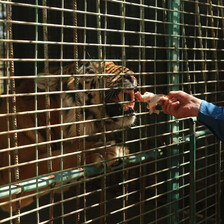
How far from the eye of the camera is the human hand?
176 cm

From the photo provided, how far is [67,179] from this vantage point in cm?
175

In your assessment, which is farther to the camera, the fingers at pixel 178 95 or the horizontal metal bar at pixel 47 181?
the fingers at pixel 178 95

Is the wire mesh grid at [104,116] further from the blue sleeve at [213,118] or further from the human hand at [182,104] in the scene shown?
the blue sleeve at [213,118]

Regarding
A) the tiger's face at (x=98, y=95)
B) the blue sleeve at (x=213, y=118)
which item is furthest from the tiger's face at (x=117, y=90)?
the blue sleeve at (x=213, y=118)

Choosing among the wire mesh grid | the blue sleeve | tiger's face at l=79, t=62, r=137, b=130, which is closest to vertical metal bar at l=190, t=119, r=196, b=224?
the wire mesh grid

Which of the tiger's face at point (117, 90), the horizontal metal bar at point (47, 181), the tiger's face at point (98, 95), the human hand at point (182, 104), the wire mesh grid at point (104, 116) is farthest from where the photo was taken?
the tiger's face at point (98, 95)

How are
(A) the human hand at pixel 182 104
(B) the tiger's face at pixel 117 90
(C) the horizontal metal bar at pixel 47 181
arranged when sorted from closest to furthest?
(C) the horizontal metal bar at pixel 47 181 → (A) the human hand at pixel 182 104 → (B) the tiger's face at pixel 117 90

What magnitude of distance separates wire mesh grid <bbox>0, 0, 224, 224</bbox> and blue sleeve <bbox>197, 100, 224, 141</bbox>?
1.52 ft

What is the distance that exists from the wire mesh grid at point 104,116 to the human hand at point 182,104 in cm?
25

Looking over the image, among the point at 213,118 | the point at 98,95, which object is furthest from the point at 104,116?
the point at 98,95

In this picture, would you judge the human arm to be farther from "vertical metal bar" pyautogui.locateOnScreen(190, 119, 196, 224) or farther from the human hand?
"vertical metal bar" pyautogui.locateOnScreen(190, 119, 196, 224)

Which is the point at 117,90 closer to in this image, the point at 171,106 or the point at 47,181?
the point at 171,106

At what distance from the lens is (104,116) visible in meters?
1.96

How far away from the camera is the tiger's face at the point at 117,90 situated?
1.97 m
